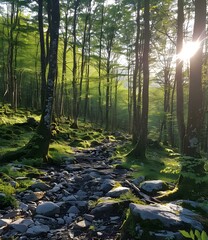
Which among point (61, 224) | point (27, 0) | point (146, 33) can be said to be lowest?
point (61, 224)

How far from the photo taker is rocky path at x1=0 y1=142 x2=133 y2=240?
4746 mm

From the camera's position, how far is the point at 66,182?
314 inches

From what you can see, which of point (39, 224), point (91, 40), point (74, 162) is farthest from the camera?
point (91, 40)

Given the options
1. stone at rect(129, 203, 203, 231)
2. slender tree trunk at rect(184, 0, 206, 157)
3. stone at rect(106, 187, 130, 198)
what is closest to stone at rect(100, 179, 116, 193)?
stone at rect(106, 187, 130, 198)

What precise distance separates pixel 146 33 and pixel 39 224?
9775 mm

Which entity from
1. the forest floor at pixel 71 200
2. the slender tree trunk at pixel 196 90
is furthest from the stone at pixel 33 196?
the slender tree trunk at pixel 196 90

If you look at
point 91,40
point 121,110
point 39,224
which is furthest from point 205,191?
point 121,110

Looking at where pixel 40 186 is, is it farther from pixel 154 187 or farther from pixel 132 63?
pixel 132 63

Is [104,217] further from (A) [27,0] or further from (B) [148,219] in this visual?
(A) [27,0]

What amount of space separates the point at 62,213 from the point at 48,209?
30 centimetres

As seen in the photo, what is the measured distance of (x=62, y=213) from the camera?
574 cm

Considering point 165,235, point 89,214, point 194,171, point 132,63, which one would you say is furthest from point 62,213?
point 132,63

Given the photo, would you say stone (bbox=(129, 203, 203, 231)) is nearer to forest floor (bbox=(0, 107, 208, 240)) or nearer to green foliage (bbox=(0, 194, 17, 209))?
forest floor (bbox=(0, 107, 208, 240))

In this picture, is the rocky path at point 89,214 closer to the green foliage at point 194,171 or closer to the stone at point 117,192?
the stone at point 117,192
